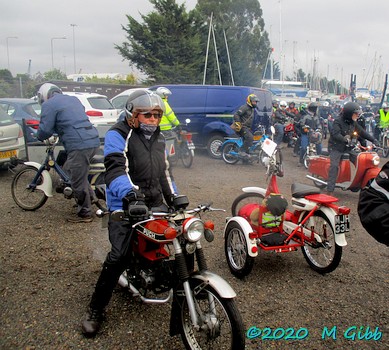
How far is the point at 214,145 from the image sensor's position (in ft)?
38.4

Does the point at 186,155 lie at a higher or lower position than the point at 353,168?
lower


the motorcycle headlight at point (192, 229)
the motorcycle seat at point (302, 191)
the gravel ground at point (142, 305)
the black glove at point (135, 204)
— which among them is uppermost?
the black glove at point (135, 204)

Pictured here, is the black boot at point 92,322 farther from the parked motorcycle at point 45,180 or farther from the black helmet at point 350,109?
the black helmet at point 350,109

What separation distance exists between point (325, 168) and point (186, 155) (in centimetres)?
376

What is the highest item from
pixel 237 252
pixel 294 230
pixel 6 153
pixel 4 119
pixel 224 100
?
pixel 224 100

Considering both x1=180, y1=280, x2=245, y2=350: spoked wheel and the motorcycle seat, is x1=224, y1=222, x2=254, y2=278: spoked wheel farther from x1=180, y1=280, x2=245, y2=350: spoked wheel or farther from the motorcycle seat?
x1=180, y1=280, x2=245, y2=350: spoked wheel

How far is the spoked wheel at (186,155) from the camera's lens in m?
9.91

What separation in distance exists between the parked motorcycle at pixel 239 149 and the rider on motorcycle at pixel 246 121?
0.37 feet

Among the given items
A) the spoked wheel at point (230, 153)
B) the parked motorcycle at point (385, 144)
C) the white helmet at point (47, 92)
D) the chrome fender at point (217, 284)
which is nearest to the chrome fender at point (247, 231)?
the chrome fender at point (217, 284)

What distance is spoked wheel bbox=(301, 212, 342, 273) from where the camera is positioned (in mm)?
3938

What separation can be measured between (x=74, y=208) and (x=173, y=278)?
3870mm

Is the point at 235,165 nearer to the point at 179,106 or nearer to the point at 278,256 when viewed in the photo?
the point at 179,106

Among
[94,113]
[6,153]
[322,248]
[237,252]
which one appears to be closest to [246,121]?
[94,113]

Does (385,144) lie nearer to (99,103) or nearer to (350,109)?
(350,109)
